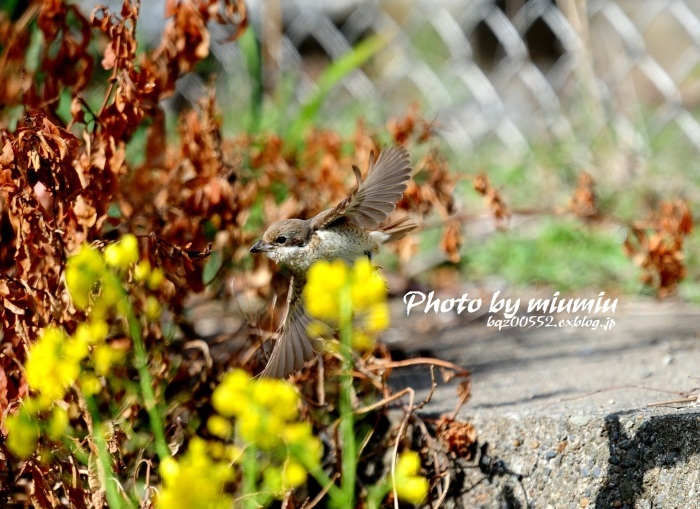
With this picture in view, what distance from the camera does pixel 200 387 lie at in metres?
2.37

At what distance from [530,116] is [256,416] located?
596cm

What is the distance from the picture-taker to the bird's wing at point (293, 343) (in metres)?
1.88

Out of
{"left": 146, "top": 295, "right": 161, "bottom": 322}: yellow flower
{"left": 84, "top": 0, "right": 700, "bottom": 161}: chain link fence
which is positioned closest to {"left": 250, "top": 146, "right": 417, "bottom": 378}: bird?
{"left": 146, "top": 295, "right": 161, "bottom": 322}: yellow flower

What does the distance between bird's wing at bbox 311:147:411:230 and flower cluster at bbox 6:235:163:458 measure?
0.49 m

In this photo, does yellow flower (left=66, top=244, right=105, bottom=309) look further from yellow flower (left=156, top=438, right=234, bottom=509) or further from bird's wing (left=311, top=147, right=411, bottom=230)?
bird's wing (left=311, top=147, right=411, bottom=230)

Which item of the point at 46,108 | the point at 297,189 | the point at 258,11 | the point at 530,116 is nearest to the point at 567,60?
the point at 530,116

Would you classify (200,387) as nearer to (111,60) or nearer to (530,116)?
(111,60)

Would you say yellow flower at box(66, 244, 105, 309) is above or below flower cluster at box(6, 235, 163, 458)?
above

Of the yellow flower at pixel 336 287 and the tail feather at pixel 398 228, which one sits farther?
the tail feather at pixel 398 228

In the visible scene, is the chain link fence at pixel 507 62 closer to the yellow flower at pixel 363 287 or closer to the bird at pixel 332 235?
the bird at pixel 332 235

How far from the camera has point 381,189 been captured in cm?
213

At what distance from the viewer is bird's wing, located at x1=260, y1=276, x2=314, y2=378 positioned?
6.16ft

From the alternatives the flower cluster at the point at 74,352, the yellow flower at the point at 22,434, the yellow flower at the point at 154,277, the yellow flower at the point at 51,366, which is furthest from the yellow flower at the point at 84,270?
the yellow flower at the point at 154,277

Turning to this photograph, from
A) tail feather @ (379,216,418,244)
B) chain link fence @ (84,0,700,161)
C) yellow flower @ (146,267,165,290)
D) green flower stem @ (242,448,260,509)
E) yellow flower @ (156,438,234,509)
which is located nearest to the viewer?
yellow flower @ (156,438,234,509)
